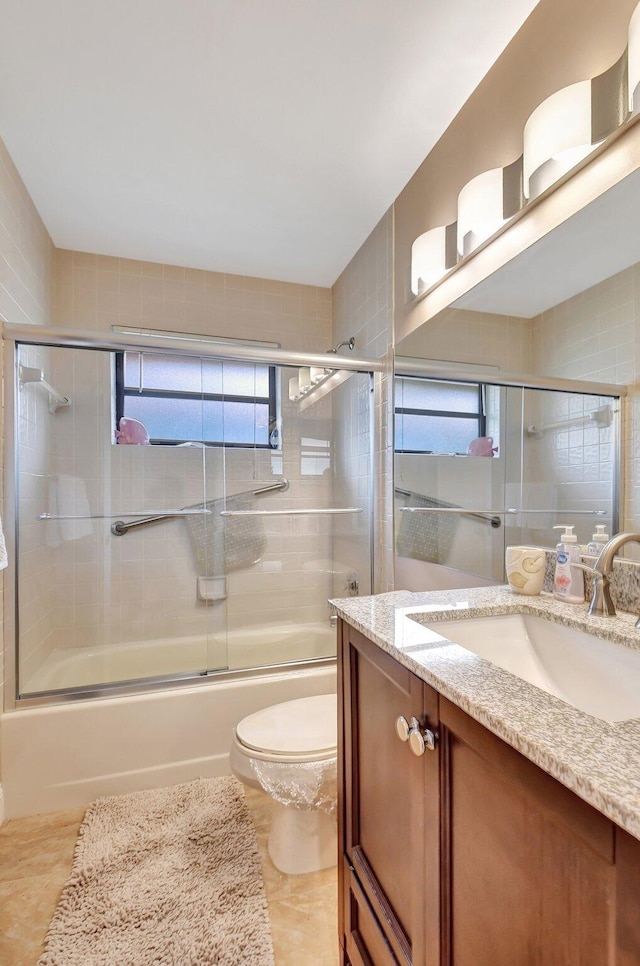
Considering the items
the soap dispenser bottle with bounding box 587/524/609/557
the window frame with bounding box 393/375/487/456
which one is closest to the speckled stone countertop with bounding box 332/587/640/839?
the soap dispenser bottle with bounding box 587/524/609/557


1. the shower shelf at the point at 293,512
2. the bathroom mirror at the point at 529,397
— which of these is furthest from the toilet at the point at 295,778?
the shower shelf at the point at 293,512

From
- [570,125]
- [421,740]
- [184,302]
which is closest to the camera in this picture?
[421,740]

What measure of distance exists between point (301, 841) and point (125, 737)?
0.83 m

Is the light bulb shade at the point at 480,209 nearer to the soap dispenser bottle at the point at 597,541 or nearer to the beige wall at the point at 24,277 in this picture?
the soap dispenser bottle at the point at 597,541

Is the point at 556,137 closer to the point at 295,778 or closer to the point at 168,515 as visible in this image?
the point at 295,778

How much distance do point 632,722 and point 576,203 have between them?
1133 mm

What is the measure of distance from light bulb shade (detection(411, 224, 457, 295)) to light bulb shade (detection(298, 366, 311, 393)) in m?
0.63

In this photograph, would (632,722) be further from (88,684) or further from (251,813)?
(88,684)

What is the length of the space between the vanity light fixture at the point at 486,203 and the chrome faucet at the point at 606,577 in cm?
98

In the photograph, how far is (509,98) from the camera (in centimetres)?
140

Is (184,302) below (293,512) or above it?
above

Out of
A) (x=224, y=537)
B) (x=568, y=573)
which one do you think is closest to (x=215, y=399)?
(x=224, y=537)

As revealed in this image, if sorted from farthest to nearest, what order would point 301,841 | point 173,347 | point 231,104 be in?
point 173,347, point 231,104, point 301,841

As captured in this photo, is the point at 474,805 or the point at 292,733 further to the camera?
the point at 292,733
